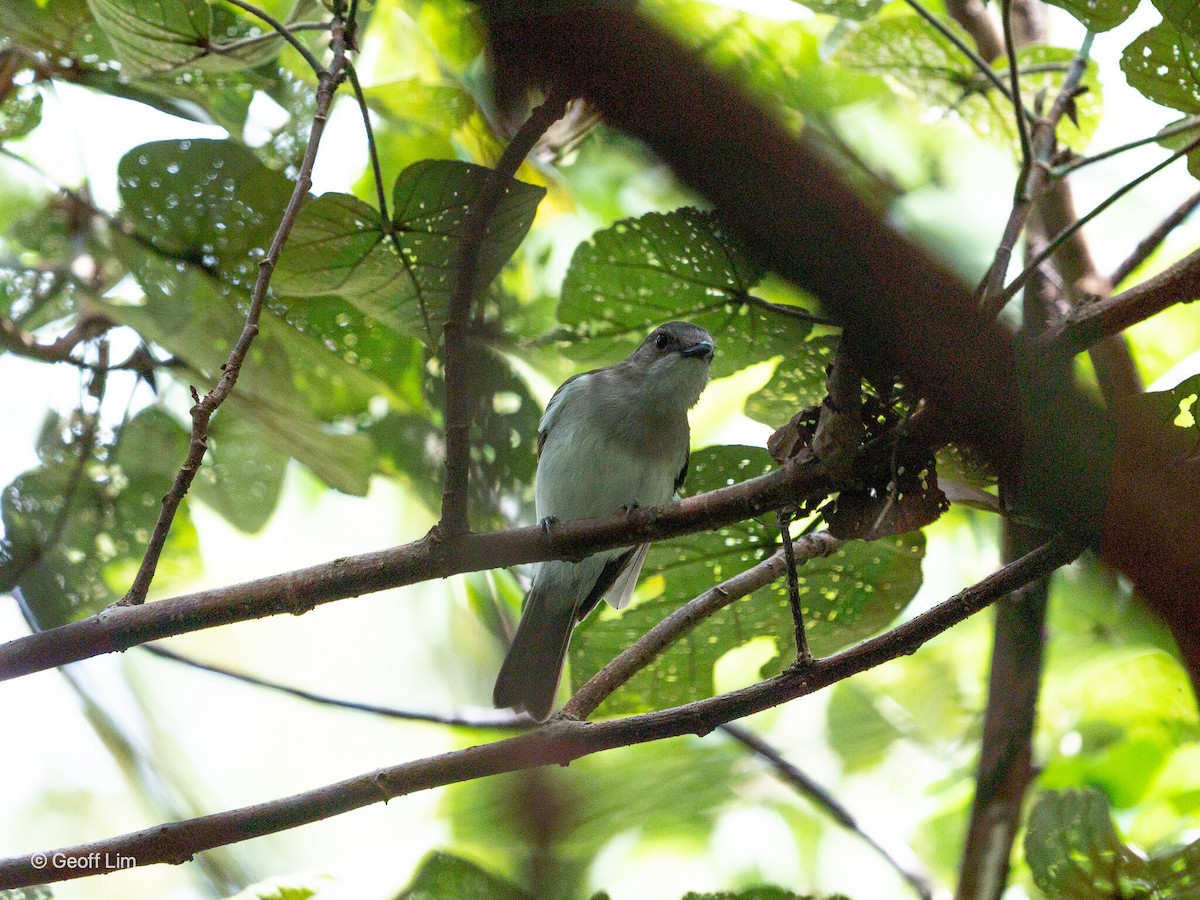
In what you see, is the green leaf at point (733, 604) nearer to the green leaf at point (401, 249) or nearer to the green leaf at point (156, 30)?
the green leaf at point (401, 249)

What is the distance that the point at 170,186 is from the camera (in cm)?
278

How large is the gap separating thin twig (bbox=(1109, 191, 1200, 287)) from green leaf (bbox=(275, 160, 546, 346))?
1.42m

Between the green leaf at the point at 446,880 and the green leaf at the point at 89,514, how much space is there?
1535mm

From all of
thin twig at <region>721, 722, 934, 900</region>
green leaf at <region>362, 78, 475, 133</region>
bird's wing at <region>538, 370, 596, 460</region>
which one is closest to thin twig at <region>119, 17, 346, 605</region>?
green leaf at <region>362, 78, 475, 133</region>

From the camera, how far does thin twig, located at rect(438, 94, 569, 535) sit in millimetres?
1336

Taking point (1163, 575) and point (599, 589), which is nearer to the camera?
point (1163, 575)

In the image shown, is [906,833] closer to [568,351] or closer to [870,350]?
[568,351]

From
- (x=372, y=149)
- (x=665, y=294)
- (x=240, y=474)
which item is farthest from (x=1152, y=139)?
(x=240, y=474)

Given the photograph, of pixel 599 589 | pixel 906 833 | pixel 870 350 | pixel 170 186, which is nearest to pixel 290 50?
pixel 170 186

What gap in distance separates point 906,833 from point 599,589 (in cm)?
130

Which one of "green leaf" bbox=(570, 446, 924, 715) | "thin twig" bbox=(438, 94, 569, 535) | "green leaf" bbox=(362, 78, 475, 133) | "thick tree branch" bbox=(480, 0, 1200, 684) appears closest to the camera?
"thick tree branch" bbox=(480, 0, 1200, 684)

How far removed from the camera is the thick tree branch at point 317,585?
187 cm

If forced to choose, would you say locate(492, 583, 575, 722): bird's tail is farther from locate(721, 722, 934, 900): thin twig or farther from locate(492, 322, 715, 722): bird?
locate(721, 722, 934, 900): thin twig

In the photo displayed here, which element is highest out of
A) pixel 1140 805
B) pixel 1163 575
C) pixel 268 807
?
pixel 268 807
